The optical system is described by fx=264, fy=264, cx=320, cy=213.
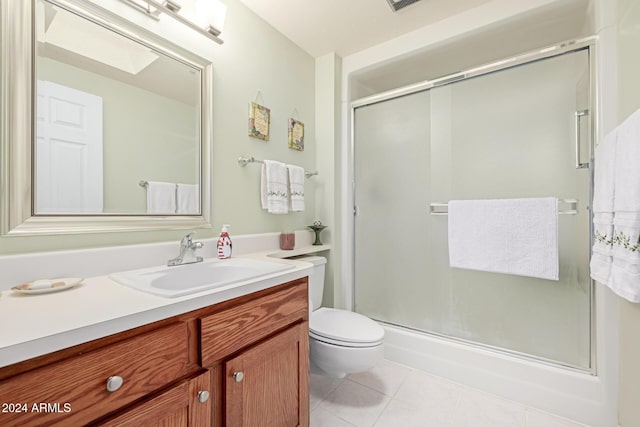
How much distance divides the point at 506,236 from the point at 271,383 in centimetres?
142

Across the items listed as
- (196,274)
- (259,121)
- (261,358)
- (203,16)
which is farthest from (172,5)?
(261,358)

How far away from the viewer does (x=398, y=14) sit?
162cm

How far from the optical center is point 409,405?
4.65 ft

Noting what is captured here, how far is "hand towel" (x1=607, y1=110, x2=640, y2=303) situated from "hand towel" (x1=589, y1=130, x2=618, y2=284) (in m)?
0.03

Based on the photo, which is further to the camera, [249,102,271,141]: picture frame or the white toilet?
[249,102,271,141]: picture frame

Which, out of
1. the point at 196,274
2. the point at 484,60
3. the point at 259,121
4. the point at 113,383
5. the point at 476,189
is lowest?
the point at 113,383

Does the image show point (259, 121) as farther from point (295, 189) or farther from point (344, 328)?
point (344, 328)

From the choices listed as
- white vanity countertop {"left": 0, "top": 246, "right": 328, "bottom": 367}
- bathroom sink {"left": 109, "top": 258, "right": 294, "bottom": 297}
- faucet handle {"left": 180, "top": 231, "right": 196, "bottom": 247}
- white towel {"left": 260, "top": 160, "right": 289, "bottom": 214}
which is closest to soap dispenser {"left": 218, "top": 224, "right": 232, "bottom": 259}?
bathroom sink {"left": 109, "top": 258, "right": 294, "bottom": 297}

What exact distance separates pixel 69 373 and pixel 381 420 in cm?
133

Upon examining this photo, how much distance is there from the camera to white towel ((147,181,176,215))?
1.15 metres

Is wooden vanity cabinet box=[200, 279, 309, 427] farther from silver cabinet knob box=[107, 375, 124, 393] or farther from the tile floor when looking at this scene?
the tile floor

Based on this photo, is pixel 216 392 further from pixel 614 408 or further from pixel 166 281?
pixel 614 408

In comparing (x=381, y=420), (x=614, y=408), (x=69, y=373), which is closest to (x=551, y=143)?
(x=614, y=408)

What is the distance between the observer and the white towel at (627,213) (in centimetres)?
88
